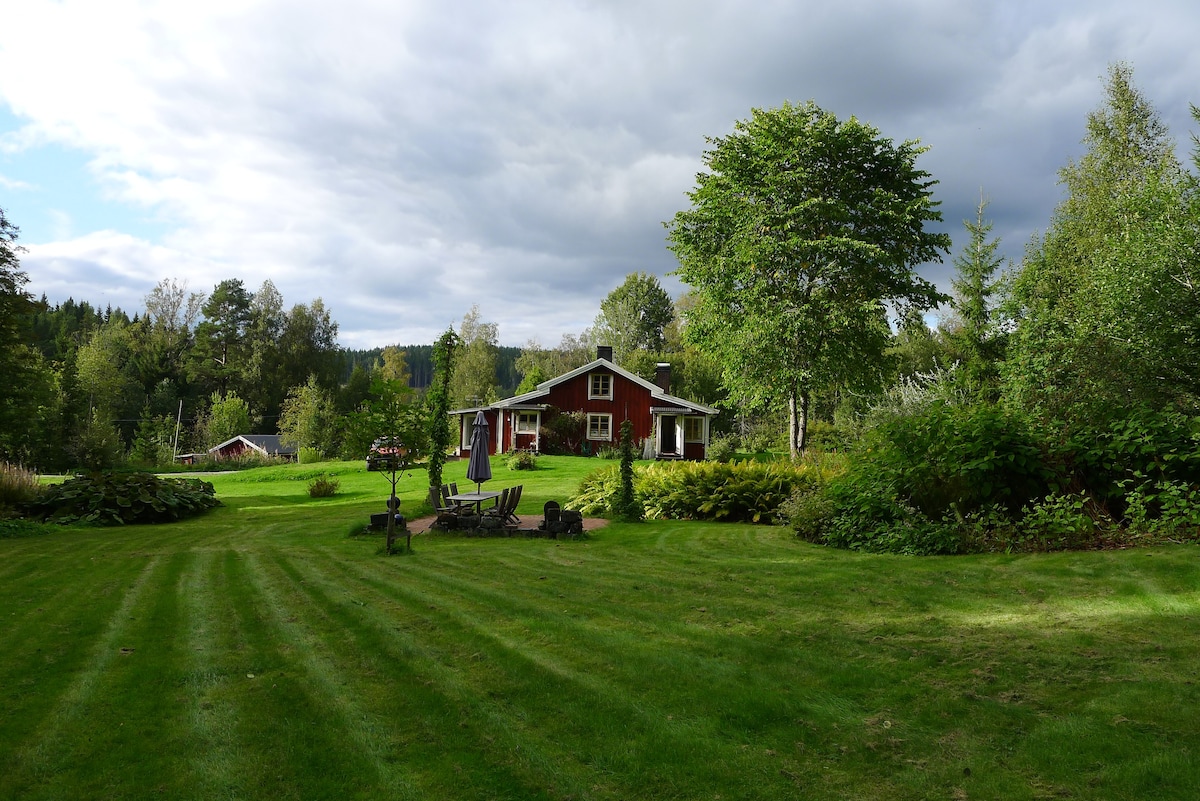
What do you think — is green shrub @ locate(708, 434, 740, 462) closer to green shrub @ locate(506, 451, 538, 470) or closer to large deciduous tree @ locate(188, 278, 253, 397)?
green shrub @ locate(506, 451, 538, 470)

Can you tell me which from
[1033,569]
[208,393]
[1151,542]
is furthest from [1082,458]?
[208,393]

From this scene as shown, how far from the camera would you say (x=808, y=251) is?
22.7m

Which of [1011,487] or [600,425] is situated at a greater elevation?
[600,425]

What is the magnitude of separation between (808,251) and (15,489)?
22734mm

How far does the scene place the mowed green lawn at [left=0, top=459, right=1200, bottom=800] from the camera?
3256 millimetres

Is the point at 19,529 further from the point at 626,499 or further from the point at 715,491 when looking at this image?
the point at 715,491

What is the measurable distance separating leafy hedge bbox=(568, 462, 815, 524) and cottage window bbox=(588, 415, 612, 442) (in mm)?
18626

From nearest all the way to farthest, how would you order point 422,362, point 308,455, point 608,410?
point 608,410 → point 308,455 → point 422,362

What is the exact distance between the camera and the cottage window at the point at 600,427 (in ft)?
114

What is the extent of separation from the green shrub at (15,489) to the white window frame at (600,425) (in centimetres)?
2248

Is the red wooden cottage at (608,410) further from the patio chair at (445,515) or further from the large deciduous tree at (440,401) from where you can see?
the patio chair at (445,515)

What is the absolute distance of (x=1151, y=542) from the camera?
25.0 ft

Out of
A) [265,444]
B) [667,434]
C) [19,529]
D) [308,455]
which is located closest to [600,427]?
[667,434]

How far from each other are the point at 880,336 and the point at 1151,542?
1622 centimetres
